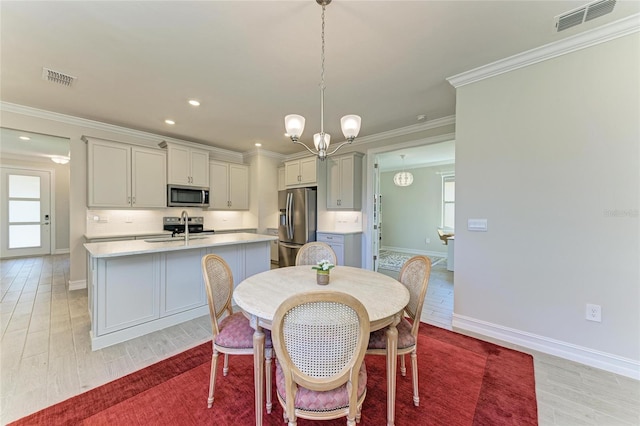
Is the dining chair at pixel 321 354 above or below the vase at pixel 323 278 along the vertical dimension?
below

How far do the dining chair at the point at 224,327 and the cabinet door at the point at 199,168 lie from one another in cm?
363

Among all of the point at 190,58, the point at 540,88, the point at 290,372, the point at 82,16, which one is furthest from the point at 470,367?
the point at 82,16

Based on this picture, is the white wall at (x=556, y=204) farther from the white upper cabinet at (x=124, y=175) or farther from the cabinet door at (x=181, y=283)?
the white upper cabinet at (x=124, y=175)

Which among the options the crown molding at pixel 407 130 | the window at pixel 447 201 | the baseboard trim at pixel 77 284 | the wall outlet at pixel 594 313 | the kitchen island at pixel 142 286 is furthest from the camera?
the window at pixel 447 201

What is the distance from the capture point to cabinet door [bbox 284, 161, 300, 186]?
17.5ft

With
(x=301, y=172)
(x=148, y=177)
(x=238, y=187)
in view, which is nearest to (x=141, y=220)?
(x=148, y=177)

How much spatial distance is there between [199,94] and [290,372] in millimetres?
3178

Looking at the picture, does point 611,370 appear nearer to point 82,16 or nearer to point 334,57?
point 334,57

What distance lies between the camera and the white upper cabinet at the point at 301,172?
5.04m

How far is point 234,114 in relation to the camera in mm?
3668

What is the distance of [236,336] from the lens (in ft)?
5.24

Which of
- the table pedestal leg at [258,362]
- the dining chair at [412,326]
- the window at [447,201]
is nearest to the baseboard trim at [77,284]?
the table pedestal leg at [258,362]

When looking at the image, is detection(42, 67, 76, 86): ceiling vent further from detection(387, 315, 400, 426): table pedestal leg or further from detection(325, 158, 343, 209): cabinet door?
detection(387, 315, 400, 426): table pedestal leg

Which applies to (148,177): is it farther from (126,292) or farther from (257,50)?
(257,50)
